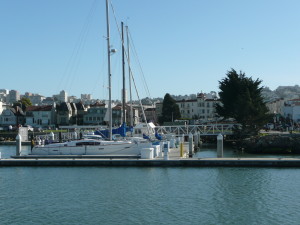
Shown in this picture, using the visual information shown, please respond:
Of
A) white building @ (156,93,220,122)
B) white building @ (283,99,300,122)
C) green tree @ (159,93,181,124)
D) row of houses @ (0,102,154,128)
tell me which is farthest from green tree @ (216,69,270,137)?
white building @ (283,99,300,122)

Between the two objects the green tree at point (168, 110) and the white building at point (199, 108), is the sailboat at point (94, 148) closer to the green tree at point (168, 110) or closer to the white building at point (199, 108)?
the green tree at point (168, 110)

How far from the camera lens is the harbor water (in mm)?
20703

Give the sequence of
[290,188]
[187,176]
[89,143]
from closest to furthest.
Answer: [290,188], [187,176], [89,143]

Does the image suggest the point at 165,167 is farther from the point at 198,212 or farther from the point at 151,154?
the point at 198,212

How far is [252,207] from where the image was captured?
2236cm

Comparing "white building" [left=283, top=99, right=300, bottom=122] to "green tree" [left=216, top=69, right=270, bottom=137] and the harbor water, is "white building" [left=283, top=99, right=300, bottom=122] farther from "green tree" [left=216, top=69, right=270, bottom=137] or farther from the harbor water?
the harbor water

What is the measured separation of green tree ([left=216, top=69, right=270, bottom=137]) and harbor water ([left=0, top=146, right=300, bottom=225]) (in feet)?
102

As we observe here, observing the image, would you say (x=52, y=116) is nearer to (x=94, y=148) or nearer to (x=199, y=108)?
(x=199, y=108)

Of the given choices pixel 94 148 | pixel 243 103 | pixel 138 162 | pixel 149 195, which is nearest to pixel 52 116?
pixel 243 103

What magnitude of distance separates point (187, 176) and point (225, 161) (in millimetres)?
4618

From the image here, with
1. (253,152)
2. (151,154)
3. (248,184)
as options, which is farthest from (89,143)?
(253,152)

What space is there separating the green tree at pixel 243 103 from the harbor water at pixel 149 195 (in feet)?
102

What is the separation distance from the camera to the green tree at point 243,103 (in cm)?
6369

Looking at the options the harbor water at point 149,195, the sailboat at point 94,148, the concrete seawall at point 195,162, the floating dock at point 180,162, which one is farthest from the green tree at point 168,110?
the harbor water at point 149,195
